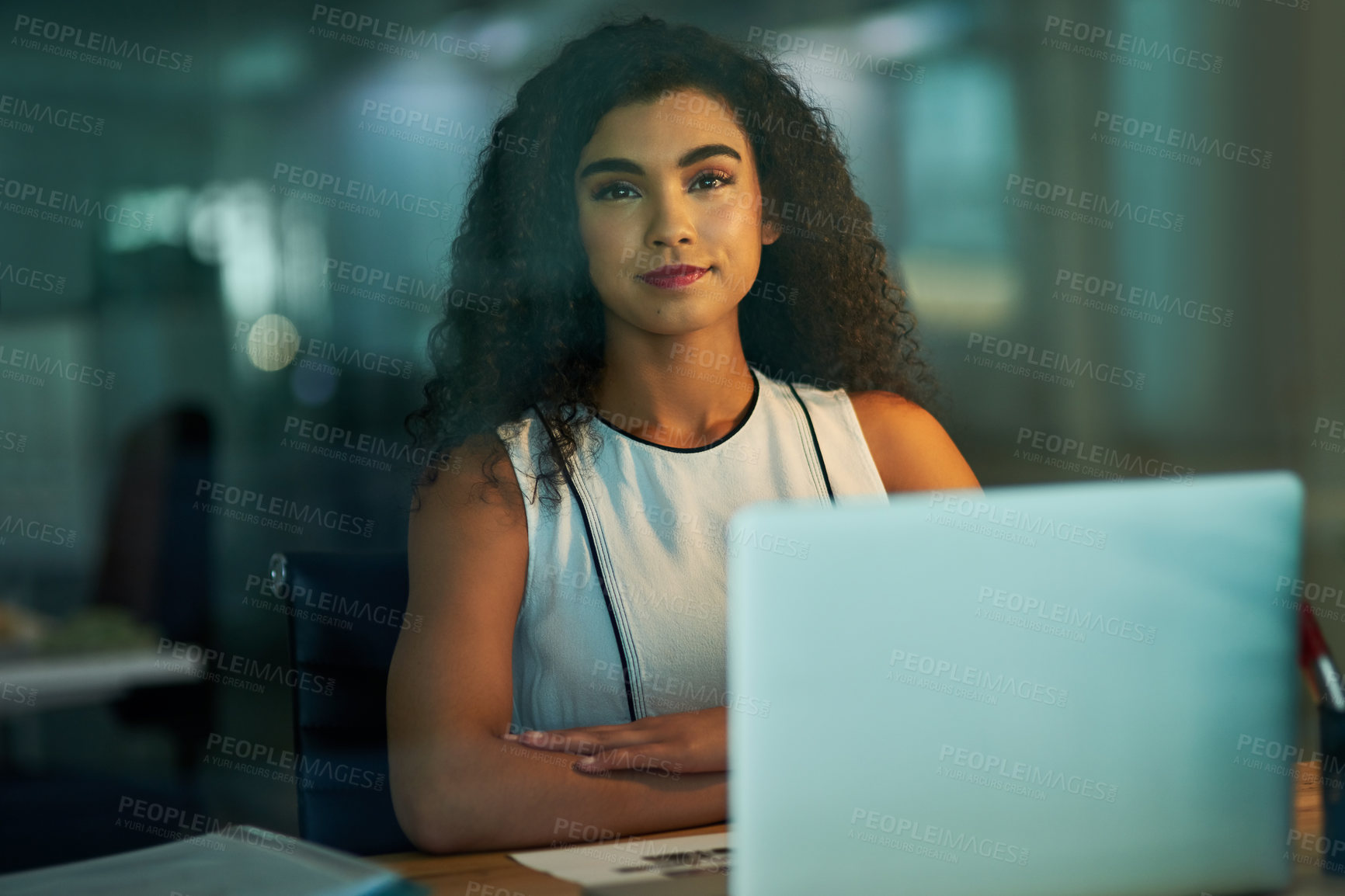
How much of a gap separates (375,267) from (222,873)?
2296 millimetres

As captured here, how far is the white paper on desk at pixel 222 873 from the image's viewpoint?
739 millimetres

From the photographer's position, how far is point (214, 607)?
286 cm

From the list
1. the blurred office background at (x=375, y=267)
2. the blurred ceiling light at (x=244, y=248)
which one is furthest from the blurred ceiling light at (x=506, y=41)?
the blurred ceiling light at (x=244, y=248)

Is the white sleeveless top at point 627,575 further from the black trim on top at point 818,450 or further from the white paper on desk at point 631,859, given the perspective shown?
the white paper on desk at point 631,859

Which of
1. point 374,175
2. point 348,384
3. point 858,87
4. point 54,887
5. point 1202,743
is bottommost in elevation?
point 54,887

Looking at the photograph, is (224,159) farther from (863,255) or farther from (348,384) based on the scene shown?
(863,255)

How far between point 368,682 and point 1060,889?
867 millimetres

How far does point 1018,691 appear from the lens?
66 cm

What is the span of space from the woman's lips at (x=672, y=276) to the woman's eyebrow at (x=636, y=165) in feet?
0.43

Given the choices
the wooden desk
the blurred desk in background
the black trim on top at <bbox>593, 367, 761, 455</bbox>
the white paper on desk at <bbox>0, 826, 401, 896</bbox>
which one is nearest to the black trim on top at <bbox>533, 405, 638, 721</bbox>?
the black trim on top at <bbox>593, 367, 761, 455</bbox>

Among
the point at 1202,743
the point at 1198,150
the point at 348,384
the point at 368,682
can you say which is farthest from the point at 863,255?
the point at 1198,150

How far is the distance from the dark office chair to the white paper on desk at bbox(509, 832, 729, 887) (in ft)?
1.29

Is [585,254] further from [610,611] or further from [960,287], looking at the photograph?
[960,287]

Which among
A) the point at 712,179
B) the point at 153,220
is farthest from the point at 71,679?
the point at 712,179
